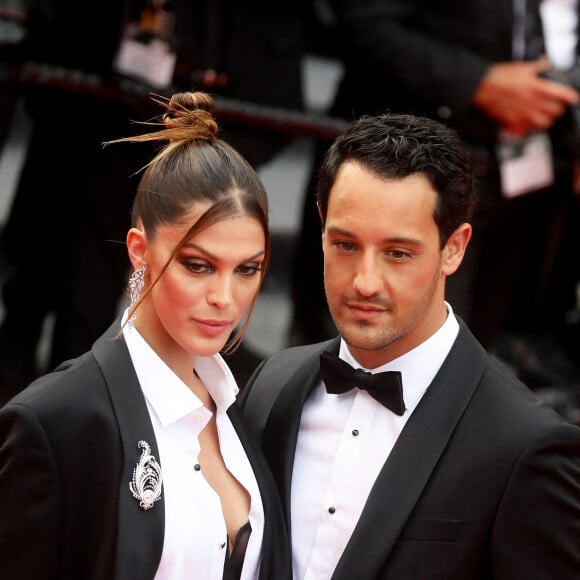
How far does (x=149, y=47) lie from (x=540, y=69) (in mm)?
1411

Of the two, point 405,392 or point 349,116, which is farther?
point 349,116

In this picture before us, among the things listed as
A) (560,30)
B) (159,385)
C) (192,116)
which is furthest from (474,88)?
Answer: (159,385)

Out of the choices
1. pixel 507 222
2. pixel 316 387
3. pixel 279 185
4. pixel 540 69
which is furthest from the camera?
pixel 279 185

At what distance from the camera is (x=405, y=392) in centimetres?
265

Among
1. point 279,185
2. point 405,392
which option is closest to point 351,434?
point 405,392

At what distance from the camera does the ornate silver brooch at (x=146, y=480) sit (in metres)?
2.32

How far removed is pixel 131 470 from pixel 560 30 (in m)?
3.01

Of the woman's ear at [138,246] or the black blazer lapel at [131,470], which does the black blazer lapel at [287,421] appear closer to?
the black blazer lapel at [131,470]

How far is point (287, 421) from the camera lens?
110 inches

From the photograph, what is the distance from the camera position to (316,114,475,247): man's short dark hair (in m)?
2.58

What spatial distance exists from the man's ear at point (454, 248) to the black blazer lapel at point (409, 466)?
0.62 feet

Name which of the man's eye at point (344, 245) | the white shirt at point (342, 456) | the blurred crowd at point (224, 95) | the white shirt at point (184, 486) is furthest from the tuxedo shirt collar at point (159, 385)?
the blurred crowd at point (224, 95)

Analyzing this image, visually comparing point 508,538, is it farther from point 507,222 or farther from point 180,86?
point 507,222

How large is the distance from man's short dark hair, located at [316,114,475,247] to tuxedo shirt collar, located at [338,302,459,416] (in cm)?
21
